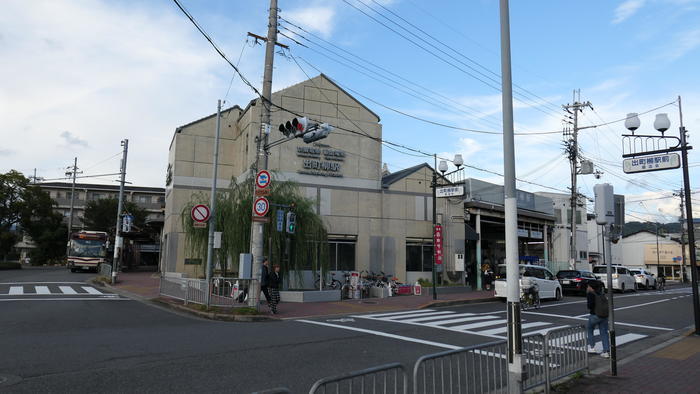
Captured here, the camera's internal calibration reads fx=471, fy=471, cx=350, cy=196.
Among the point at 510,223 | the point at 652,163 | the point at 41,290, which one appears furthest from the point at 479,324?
the point at 41,290

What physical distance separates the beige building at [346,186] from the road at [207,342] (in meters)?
9.60

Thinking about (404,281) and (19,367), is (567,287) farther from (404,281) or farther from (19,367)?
(19,367)

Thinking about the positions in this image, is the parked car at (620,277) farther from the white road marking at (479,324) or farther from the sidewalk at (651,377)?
the sidewalk at (651,377)

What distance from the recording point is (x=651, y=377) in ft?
25.3

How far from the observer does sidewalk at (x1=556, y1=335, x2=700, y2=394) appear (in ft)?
22.6

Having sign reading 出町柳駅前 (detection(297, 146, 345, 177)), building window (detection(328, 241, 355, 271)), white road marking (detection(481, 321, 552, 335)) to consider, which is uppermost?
sign reading 出町柳駅前 (detection(297, 146, 345, 177))

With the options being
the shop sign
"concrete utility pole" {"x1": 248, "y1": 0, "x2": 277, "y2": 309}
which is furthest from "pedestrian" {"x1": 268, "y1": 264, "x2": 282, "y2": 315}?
the shop sign

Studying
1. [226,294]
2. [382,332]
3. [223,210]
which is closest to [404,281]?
[223,210]

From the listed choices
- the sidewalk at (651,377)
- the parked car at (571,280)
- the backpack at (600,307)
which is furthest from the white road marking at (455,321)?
the parked car at (571,280)

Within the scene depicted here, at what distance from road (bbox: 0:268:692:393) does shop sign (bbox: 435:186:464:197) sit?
6.81 m

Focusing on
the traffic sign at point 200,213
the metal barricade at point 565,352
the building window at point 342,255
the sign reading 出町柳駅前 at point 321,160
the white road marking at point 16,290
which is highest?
the sign reading 出町柳駅前 at point 321,160

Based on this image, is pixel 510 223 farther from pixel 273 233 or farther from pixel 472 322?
pixel 273 233

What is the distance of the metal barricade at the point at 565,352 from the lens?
7008 mm

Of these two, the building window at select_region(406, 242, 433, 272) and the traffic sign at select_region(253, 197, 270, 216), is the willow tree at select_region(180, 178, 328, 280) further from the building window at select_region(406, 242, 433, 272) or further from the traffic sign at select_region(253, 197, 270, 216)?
the building window at select_region(406, 242, 433, 272)
